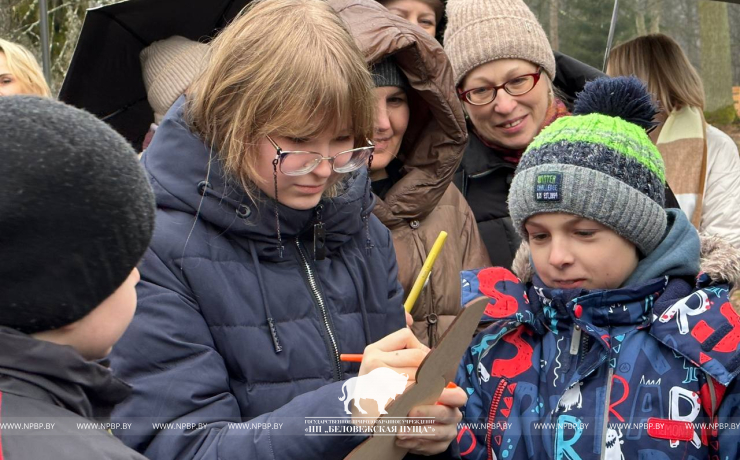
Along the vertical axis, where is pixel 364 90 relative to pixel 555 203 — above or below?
above

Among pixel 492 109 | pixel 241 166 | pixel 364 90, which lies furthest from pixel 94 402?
pixel 492 109

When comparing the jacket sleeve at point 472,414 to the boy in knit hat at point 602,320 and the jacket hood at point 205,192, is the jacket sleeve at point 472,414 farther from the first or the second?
the jacket hood at point 205,192

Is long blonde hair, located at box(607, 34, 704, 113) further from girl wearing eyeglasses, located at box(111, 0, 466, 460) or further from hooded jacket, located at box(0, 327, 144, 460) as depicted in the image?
hooded jacket, located at box(0, 327, 144, 460)

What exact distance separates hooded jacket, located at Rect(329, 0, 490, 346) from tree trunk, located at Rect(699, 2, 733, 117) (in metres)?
3.29

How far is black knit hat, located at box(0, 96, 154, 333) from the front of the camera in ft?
3.84

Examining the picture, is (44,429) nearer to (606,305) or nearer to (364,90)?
(364,90)

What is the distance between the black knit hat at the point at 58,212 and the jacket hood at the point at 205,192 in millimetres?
433

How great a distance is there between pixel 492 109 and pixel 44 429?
2.20m

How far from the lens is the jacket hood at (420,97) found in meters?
2.64

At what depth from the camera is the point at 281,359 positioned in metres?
1.74

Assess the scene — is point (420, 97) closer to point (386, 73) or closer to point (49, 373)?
point (386, 73)
